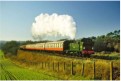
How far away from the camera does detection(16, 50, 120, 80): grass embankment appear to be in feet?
30.7

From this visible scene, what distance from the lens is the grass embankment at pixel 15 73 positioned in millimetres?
9914

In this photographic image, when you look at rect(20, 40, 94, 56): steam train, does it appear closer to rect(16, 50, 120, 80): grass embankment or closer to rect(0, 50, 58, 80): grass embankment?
rect(16, 50, 120, 80): grass embankment

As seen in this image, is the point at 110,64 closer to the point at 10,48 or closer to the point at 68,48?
the point at 10,48

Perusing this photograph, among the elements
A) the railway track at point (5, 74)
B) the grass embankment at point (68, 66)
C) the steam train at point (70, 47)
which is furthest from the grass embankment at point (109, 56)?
the railway track at point (5, 74)

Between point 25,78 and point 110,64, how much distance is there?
286 centimetres

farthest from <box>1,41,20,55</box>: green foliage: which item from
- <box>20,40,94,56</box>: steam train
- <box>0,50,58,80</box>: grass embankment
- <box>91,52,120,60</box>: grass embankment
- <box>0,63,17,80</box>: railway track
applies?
<box>91,52,120,60</box>: grass embankment

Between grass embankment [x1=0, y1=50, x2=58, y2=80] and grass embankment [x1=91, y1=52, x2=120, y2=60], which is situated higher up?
grass embankment [x1=91, y1=52, x2=120, y2=60]

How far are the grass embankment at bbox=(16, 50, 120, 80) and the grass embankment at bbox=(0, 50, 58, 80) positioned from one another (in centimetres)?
27

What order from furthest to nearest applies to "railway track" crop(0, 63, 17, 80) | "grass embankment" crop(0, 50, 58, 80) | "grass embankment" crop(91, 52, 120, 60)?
1. "grass embankment" crop(91, 52, 120, 60)
2. "railway track" crop(0, 63, 17, 80)
3. "grass embankment" crop(0, 50, 58, 80)

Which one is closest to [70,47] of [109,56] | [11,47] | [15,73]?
[109,56]

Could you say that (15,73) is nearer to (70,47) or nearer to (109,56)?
(109,56)

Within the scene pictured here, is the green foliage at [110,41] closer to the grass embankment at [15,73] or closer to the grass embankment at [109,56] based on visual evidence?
the grass embankment at [109,56]

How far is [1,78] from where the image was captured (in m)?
10.1

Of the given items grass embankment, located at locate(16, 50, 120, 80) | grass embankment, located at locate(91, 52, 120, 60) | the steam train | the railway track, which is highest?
the steam train
